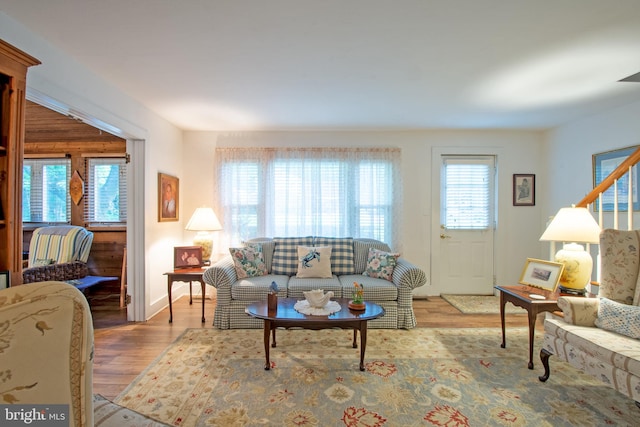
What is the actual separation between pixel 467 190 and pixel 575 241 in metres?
1.97

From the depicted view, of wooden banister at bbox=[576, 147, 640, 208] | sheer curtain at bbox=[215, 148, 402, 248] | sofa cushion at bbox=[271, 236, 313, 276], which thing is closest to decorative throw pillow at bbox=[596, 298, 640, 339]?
wooden banister at bbox=[576, 147, 640, 208]

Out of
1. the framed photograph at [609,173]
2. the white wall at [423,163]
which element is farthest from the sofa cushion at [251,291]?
the framed photograph at [609,173]

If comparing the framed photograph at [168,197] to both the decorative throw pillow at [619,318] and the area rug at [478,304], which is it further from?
the decorative throw pillow at [619,318]

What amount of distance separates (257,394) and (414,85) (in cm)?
292

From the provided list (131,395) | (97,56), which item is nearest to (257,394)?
(131,395)

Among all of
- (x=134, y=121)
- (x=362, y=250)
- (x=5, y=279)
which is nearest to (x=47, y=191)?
(x=134, y=121)

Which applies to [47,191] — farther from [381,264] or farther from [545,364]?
[545,364]

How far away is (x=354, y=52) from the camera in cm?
216

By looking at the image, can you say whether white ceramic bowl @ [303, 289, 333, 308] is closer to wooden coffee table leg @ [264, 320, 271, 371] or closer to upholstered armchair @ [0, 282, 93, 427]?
wooden coffee table leg @ [264, 320, 271, 371]

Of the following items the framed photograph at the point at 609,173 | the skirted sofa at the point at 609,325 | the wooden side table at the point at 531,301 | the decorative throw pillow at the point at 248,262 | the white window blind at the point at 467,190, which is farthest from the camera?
the white window blind at the point at 467,190

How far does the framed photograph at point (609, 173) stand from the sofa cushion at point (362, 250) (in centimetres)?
254

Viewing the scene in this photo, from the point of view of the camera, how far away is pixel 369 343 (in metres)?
2.76

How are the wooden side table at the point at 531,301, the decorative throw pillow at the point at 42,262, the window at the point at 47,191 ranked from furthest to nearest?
the window at the point at 47,191 < the decorative throw pillow at the point at 42,262 < the wooden side table at the point at 531,301

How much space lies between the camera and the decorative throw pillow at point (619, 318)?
6.02 ft
